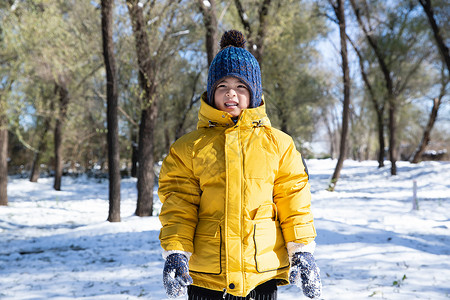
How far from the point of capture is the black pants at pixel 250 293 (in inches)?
68.2

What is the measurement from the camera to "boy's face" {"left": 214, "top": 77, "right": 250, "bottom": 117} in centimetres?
185

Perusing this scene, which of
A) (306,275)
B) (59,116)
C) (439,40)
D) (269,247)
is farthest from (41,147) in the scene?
(306,275)

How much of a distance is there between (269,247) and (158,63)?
7.91m

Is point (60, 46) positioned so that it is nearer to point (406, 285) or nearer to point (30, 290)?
point (30, 290)

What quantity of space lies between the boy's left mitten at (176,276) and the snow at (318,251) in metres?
2.43

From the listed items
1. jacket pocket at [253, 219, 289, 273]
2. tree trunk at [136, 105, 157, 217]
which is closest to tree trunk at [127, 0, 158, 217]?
tree trunk at [136, 105, 157, 217]

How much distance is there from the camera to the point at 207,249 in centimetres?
166

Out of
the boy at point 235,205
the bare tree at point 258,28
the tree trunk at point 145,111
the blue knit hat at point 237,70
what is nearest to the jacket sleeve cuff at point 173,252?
the boy at point 235,205

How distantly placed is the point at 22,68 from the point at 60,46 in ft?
4.86

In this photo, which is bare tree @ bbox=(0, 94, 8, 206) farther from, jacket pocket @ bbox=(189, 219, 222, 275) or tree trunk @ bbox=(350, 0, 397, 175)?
tree trunk @ bbox=(350, 0, 397, 175)

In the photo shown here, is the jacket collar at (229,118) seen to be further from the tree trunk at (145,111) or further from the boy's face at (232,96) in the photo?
the tree trunk at (145,111)

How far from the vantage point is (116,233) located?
7301 millimetres

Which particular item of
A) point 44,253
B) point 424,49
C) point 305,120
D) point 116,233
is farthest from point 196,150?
point 305,120

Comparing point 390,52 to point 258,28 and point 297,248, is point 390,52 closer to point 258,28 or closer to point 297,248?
point 258,28
